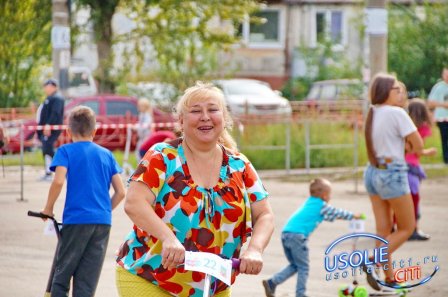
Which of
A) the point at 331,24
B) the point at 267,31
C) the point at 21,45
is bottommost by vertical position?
the point at 21,45

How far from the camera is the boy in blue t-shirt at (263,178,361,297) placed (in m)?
10.2

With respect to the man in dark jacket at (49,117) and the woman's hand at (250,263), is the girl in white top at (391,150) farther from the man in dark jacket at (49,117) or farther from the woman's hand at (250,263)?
the man in dark jacket at (49,117)

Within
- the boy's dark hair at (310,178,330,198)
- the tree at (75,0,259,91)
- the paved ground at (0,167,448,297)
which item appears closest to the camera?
the boy's dark hair at (310,178,330,198)

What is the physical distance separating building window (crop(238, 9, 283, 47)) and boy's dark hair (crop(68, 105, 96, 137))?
130 ft

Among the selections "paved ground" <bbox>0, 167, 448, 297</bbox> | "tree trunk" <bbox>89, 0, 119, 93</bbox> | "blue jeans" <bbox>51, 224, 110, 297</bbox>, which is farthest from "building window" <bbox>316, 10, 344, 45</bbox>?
"blue jeans" <bbox>51, 224, 110, 297</bbox>

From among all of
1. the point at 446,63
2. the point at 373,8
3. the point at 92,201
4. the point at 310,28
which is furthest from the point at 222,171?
the point at 310,28

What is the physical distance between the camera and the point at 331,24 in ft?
163

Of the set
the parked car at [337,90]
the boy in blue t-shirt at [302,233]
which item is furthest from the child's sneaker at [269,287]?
the parked car at [337,90]

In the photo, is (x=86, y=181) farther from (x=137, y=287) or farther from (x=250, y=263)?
(x=250, y=263)

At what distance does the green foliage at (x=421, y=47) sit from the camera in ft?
117

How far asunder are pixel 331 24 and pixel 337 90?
11.3 metres

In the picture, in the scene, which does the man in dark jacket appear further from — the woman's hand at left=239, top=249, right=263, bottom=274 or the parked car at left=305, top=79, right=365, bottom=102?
the parked car at left=305, top=79, right=365, bottom=102

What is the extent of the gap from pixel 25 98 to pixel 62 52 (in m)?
8.10

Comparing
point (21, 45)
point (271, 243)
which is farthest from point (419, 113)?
point (21, 45)
